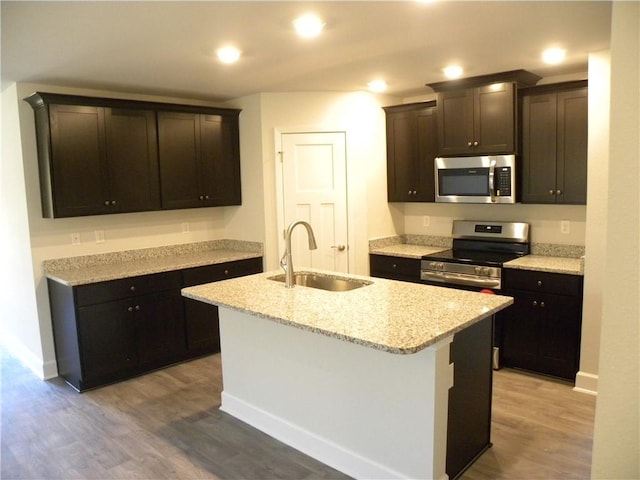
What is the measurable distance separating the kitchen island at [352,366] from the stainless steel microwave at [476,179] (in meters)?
1.63

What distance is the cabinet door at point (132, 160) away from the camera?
409cm

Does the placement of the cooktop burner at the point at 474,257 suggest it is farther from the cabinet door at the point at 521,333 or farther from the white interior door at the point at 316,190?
the white interior door at the point at 316,190

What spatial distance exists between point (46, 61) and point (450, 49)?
2737mm

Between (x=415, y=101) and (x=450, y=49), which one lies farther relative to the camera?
(x=415, y=101)

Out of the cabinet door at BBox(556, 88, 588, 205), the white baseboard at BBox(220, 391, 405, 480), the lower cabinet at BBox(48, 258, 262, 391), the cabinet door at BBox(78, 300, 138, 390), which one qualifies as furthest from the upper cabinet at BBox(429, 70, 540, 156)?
the cabinet door at BBox(78, 300, 138, 390)

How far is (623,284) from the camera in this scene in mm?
867

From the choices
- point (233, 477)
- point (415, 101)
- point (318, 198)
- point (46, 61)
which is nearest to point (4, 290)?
point (46, 61)

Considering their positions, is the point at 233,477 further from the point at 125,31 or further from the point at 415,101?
the point at 415,101

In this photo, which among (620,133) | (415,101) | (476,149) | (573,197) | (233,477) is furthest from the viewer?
(415,101)

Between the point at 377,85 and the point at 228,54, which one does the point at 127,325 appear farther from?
the point at 377,85

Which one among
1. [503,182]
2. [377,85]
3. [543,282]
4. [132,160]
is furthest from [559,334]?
[132,160]

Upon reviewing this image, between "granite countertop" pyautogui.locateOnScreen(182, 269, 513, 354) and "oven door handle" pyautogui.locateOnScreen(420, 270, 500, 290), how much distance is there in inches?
51.1

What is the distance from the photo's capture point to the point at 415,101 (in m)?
5.13

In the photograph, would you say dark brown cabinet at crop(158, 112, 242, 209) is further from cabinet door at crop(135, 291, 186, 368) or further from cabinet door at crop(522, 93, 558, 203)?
cabinet door at crop(522, 93, 558, 203)
